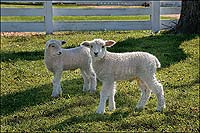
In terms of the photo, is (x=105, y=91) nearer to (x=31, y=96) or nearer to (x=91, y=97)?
(x=91, y=97)

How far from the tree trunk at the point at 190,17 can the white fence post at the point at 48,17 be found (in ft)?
10.8

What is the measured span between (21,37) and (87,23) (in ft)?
5.94

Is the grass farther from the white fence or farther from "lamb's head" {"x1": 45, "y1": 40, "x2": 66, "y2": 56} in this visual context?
the white fence

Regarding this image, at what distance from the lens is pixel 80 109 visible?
21.0ft

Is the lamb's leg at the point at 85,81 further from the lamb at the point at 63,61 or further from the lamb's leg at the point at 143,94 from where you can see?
the lamb's leg at the point at 143,94

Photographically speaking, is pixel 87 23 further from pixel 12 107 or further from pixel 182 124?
pixel 182 124

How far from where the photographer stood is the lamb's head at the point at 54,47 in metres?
6.54

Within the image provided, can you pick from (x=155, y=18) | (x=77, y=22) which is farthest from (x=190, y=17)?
(x=77, y=22)

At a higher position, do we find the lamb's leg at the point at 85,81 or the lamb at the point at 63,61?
the lamb at the point at 63,61

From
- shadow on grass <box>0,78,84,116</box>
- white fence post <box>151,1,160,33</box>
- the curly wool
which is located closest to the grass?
shadow on grass <box>0,78,84,116</box>

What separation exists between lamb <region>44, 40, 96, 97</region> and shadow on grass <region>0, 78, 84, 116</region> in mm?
238

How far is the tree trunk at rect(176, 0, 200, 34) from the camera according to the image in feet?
37.3

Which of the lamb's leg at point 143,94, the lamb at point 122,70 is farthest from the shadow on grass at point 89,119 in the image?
the lamb's leg at point 143,94

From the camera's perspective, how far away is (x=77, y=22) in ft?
41.7
